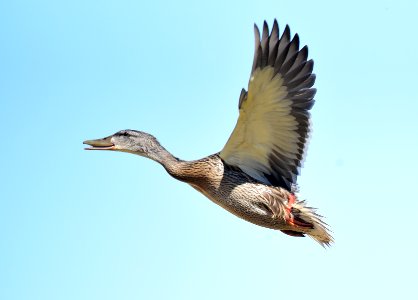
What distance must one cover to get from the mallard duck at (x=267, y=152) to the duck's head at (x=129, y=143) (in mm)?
29

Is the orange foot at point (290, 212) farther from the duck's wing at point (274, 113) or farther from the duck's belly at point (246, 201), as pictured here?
the duck's wing at point (274, 113)

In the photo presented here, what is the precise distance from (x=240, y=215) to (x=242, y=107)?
1.33m

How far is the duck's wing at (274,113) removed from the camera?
12.0 metres

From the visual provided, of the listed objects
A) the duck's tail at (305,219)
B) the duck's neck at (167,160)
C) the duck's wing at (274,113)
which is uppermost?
the duck's wing at (274,113)

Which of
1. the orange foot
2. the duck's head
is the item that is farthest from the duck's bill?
the orange foot

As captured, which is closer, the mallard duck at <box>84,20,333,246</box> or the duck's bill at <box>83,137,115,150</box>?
the mallard duck at <box>84,20,333,246</box>

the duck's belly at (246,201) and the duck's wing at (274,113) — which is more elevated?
the duck's wing at (274,113)

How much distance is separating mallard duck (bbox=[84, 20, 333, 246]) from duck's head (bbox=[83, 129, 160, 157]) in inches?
1.1

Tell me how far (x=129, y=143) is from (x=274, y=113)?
1.92m

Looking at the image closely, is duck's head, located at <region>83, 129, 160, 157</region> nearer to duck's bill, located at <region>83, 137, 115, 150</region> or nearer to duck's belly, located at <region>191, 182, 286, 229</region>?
duck's bill, located at <region>83, 137, 115, 150</region>

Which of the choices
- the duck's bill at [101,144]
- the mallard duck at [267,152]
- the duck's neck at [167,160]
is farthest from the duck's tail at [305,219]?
the duck's bill at [101,144]

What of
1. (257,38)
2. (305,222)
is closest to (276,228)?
(305,222)

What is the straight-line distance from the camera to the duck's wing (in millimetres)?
11992

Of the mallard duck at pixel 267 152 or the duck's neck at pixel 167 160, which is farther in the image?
the duck's neck at pixel 167 160
